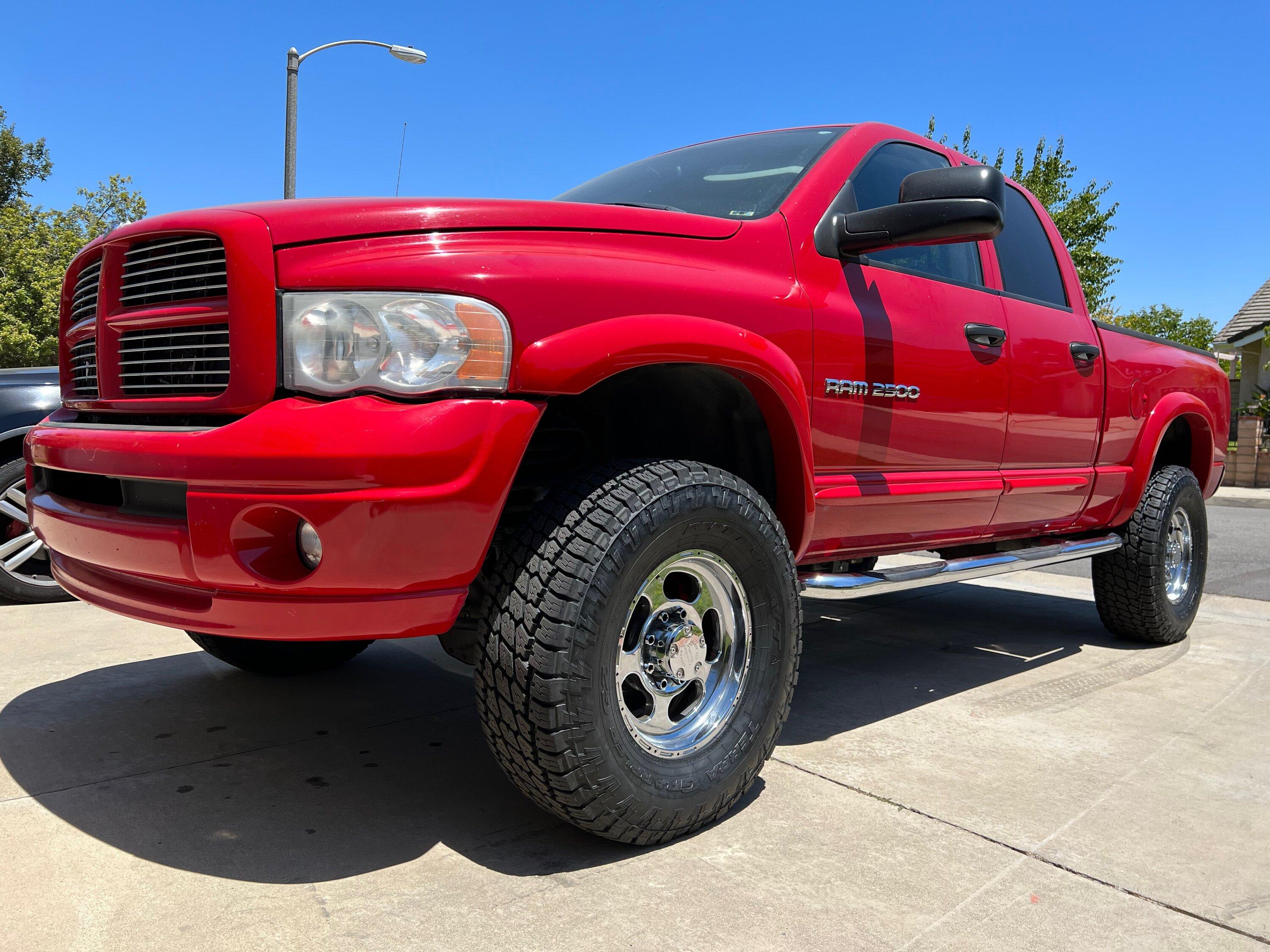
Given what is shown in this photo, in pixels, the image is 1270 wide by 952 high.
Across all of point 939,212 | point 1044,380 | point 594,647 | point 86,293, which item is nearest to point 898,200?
point 939,212

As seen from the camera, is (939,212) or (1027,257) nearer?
(939,212)

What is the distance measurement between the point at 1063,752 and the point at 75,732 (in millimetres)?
2967

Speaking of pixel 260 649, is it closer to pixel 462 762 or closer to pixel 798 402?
pixel 462 762

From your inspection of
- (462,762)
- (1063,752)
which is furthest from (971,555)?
(462,762)

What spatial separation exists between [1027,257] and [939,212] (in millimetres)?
1584

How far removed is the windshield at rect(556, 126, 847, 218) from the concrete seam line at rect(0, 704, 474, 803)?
1772mm

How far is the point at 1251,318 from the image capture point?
27141mm

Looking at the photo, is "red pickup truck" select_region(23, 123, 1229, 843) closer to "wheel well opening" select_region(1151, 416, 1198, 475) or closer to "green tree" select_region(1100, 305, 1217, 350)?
"wheel well opening" select_region(1151, 416, 1198, 475)

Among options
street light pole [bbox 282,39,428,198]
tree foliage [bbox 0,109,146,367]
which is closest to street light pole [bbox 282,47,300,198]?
street light pole [bbox 282,39,428,198]

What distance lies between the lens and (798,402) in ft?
8.63

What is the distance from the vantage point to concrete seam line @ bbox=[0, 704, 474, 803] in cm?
247

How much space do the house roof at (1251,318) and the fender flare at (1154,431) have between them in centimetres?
2325

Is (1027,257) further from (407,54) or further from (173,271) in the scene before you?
(407,54)

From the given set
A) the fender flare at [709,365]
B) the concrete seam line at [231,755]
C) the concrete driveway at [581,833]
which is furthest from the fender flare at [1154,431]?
the concrete seam line at [231,755]
